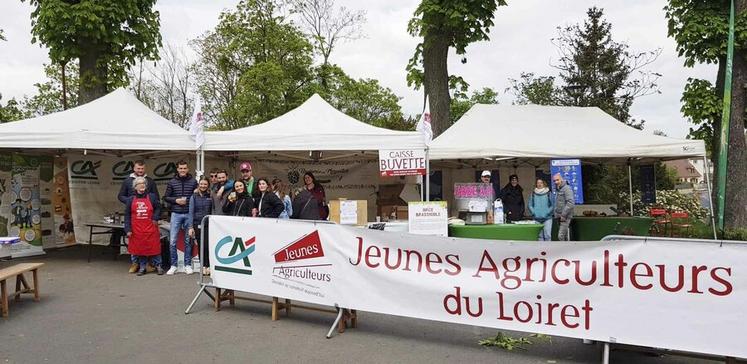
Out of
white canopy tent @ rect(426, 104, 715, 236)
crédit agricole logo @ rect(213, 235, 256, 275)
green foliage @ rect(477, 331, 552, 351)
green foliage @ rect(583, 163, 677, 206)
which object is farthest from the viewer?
green foliage @ rect(583, 163, 677, 206)

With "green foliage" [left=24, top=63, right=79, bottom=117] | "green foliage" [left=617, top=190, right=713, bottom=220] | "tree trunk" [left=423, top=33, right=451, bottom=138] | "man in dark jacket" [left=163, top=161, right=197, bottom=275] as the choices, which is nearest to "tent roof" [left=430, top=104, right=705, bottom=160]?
"tree trunk" [left=423, top=33, right=451, bottom=138]

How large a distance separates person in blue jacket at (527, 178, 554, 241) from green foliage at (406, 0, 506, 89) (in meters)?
4.94

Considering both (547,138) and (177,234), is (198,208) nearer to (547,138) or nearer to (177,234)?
(177,234)

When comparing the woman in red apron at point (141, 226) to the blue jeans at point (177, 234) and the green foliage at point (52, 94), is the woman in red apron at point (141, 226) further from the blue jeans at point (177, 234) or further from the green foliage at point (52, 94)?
the green foliage at point (52, 94)

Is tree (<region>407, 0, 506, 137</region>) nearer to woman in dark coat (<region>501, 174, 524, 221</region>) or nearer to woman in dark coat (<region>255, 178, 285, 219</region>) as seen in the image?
woman in dark coat (<region>501, 174, 524, 221</region>)

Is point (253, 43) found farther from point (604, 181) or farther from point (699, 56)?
point (699, 56)

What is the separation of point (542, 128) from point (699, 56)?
4.30 metres

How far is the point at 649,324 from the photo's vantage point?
157 inches

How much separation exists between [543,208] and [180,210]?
20.7 ft

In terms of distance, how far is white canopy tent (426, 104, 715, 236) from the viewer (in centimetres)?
1028

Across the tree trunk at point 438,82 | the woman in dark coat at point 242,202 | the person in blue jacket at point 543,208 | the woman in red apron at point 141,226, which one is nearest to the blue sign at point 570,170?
the person in blue jacket at point 543,208

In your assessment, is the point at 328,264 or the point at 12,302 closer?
the point at 328,264

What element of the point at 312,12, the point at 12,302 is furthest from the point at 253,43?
the point at 12,302

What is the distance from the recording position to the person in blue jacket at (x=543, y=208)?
9.56 meters
